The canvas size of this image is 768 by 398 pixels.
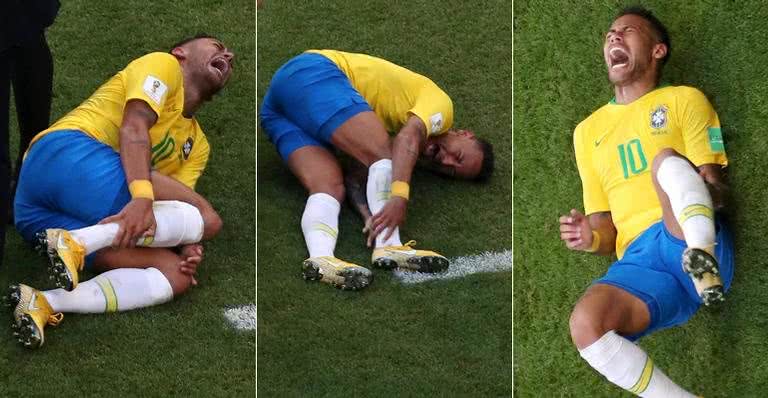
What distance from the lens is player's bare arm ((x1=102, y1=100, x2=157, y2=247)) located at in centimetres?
248

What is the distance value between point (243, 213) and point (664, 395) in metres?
1.16

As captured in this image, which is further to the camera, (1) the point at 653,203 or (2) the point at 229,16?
(2) the point at 229,16

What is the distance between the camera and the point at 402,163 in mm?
2494

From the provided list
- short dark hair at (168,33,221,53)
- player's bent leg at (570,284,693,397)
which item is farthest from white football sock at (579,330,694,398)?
short dark hair at (168,33,221,53)

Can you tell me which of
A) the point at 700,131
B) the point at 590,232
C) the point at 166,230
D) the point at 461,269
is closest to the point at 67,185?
the point at 166,230

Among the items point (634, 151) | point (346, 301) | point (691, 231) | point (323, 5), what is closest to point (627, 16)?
point (634, 151)

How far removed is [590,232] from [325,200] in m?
0.64

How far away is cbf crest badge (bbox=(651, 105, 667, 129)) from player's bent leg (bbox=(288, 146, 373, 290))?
2.49 feet

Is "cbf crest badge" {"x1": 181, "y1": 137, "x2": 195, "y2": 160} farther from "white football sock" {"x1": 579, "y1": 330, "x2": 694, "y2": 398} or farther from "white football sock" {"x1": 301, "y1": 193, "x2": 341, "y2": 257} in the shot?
"white football sock" {"x1": 579, "y1": 330, "x2": 694, "y2": 398}

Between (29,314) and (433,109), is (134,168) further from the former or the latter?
(433,109)

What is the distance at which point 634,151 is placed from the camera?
2.31m

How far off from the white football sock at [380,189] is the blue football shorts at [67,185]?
57 cm

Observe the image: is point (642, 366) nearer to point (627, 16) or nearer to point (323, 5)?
point (627, 16)

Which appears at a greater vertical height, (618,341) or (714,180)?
(714,180)
